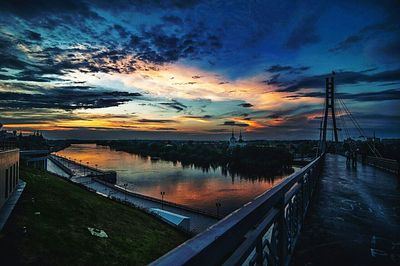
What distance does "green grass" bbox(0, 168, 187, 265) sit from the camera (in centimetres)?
1722

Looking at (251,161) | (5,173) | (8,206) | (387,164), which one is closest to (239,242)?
(5,173)

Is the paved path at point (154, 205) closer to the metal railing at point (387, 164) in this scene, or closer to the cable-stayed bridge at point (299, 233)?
the metal railing at point (387, 164)

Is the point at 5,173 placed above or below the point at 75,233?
above

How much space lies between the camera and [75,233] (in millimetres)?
21656

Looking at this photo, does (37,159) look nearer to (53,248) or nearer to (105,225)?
(105,225)

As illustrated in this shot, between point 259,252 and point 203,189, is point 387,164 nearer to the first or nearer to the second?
point 259,252

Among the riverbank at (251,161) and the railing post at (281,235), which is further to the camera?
the riverbank at (251,161)

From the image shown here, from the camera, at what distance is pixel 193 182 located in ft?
218

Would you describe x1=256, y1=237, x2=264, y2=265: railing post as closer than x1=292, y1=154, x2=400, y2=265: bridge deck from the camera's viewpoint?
Yes

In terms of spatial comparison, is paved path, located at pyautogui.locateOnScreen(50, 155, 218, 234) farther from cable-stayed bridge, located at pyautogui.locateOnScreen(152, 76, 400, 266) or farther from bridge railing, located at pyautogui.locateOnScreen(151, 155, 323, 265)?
bridge railing, located at pyautogui.locateOnScreen(151, 155, 323, 265)

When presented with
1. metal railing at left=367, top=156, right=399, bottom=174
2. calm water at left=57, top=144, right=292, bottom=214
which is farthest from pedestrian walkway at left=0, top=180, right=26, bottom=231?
calm water at left=57, top=144, right=292, bottom=214

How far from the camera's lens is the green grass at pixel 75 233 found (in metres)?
17.2

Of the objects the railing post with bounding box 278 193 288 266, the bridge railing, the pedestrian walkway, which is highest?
the bridge railing

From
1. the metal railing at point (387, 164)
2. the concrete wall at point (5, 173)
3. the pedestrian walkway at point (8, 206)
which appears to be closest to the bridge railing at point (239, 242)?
the metal railing at point (387, 164)
